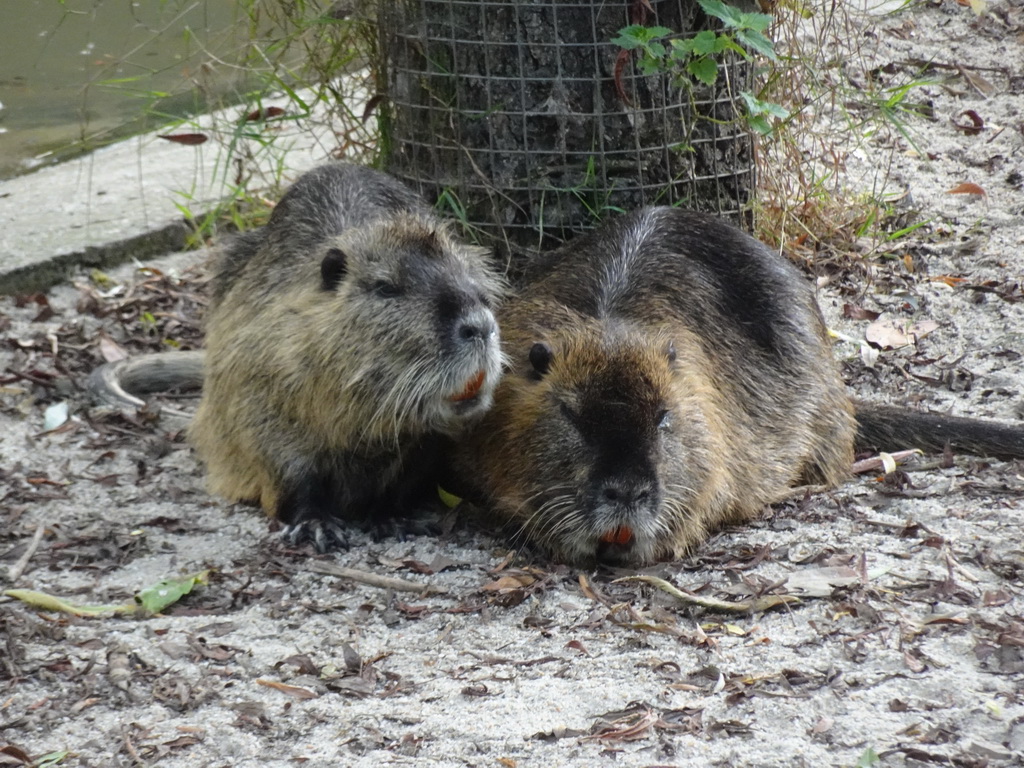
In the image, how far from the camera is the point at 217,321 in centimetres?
404

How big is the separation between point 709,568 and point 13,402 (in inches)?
99.2

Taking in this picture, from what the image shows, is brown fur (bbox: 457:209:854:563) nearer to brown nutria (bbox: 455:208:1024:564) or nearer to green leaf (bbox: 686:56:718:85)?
brown nutria (bbox: 455:208:1024:564)

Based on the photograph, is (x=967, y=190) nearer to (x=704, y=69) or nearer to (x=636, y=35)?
(x=704, y=69)

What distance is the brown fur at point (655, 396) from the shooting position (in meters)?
3.29

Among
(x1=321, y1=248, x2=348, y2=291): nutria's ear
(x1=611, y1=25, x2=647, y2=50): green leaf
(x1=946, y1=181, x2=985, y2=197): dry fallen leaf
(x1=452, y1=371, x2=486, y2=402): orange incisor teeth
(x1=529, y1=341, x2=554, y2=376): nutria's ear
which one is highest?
(x1=611, y1=25, x2=647, y2=50): green leaf

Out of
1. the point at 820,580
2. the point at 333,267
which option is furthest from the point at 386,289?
the point at 820,580

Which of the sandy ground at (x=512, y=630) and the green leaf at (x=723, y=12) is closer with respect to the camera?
the sandy ground at (x=512, y=630)

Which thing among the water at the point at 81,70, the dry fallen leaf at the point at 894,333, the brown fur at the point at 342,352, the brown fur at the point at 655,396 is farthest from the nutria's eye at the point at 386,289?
the water at the point at 81,70

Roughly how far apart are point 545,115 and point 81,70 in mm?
5423

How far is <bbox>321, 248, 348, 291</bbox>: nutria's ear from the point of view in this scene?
3.50 meters

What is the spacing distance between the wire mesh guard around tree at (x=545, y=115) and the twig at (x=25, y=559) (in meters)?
1.76

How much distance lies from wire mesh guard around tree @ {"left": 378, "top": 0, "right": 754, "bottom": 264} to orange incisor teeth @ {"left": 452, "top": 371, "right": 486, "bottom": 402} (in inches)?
43.1

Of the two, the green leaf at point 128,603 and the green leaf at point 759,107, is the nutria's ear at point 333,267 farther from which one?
the green leaf at point 759,107

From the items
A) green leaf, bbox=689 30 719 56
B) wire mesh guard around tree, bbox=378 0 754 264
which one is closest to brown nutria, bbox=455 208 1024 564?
wire mesh guard around tree, bbox=378 0 754 264
